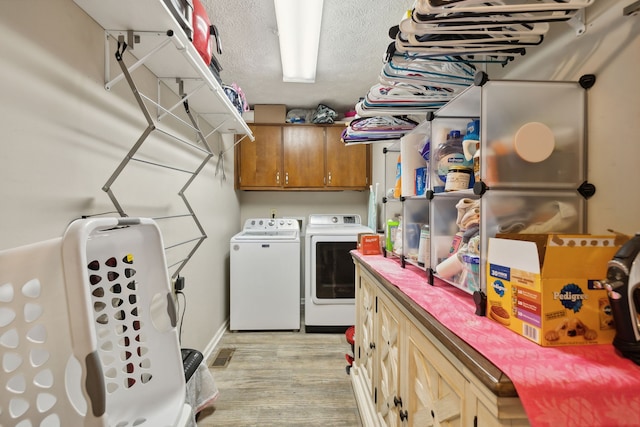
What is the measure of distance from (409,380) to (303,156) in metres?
2.74

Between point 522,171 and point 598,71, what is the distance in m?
0.33

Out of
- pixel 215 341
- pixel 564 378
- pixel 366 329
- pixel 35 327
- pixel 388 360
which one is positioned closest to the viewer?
pixel 564 378

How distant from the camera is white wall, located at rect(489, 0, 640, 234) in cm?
70

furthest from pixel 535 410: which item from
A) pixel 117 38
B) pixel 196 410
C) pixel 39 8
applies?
pixel 196 410

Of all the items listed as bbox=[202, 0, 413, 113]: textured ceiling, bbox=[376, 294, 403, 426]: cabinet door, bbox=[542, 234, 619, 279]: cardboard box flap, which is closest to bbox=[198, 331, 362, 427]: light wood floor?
bbox=[376, 294, 403, 426]: cabinet door

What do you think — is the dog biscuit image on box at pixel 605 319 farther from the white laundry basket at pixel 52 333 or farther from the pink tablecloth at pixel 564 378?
the white laundry basket at pixel 52 333

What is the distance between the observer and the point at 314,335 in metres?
2.82

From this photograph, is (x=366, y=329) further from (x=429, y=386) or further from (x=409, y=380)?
(x=429, y=386)

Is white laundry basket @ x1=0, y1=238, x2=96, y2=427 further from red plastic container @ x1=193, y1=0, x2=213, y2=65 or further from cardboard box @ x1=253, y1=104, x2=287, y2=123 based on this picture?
cardboard box @ x1=253, y1=104, x2=287, y2=123

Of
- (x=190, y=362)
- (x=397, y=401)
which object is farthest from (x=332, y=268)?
(x=397, y=401)

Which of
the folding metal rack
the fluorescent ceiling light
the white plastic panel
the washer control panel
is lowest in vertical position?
the washer control panel

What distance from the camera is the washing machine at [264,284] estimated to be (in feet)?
9.34

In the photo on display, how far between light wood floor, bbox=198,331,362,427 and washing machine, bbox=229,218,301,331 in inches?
6.0

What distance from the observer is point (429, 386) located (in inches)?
31.6
